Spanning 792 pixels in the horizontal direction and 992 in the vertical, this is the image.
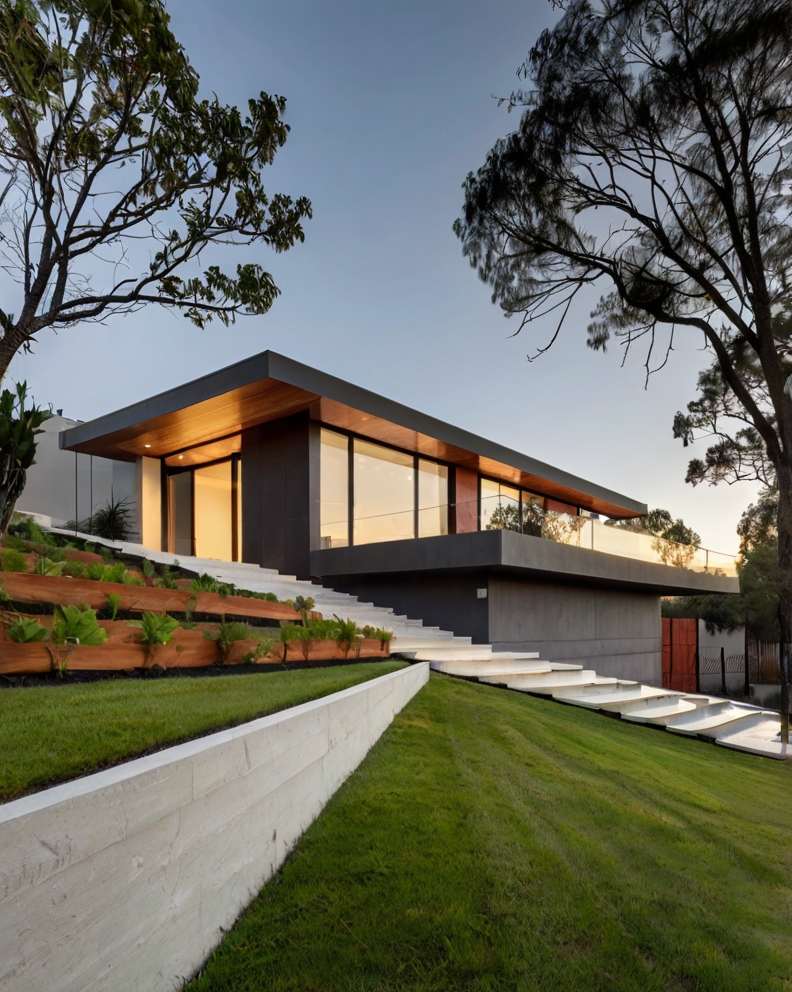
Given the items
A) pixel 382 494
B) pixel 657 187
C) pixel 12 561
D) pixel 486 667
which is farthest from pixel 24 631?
pixel 382 494

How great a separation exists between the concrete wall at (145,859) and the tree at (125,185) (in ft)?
25.2

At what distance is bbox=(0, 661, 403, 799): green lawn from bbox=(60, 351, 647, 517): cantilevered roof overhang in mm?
9094

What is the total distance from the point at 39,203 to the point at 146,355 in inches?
398

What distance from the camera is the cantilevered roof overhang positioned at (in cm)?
1248

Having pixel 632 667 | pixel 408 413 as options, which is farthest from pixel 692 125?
pixel 632 667

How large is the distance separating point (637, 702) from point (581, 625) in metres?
4.96

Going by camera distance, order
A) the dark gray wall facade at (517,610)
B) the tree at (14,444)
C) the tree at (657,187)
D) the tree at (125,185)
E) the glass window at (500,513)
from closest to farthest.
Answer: the tree at (14,444)
the tree at (125,185)
the tree at (657,187)
the glass window at (500,513)
the dark gray wall facade at (517,610)

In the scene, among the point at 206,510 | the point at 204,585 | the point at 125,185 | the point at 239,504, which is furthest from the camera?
the point at 206,510

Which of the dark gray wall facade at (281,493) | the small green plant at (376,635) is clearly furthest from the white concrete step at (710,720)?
the dark gray wall facade at (281,493)

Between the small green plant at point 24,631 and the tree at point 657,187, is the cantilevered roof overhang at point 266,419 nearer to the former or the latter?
the tree at point 657,187

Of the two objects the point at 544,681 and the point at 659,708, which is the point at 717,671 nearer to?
the point at 659,708

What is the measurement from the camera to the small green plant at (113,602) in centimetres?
427

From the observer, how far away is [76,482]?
19.6 meters

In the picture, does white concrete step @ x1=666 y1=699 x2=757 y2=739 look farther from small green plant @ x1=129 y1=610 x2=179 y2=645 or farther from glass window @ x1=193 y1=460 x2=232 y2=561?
glass window @ x1=193 y1=460 x2=232 y2=561
